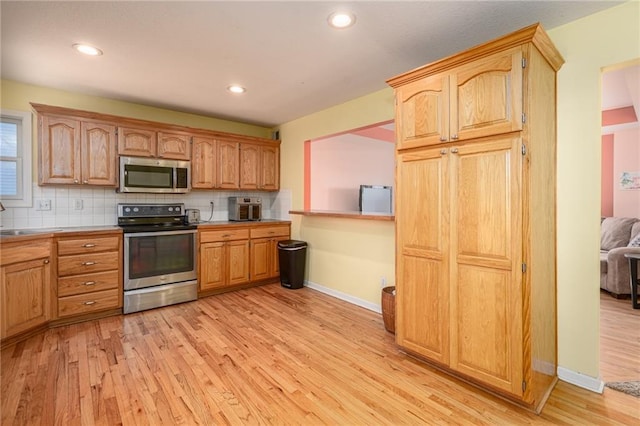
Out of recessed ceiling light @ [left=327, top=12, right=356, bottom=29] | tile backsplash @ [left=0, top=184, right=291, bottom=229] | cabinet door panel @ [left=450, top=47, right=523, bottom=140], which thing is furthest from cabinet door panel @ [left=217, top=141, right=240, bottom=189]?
cabinet door panel @ [left=450, top=47, right=523, bottom=140]

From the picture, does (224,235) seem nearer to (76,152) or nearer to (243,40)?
(76,152)

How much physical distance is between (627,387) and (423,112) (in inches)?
91.8

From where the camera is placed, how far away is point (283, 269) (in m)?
4.29

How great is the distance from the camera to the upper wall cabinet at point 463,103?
1778 mm

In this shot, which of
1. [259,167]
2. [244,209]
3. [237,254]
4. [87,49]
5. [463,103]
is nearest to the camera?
[463,103]

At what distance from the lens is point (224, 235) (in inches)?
158

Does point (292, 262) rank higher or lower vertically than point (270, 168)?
lower

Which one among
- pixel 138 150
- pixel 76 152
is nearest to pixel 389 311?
pixel 138 150

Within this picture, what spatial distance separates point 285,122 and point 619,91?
458 cm

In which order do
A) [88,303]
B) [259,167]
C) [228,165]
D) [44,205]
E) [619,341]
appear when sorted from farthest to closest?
[259,167]
[228,165]
[44,205]
[88,303]
[619,341]

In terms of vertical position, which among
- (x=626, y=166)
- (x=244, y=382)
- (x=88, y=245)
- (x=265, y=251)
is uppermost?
(x=626, y=166)

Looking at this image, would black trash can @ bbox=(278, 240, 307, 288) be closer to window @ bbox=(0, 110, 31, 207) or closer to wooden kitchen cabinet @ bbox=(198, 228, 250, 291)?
wooden kitchen cabinet @ bbox=(198, 228, 250, 291)

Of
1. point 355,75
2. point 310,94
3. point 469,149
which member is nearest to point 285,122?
point 310,94

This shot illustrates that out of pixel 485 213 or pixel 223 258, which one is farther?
pixel 223 258
